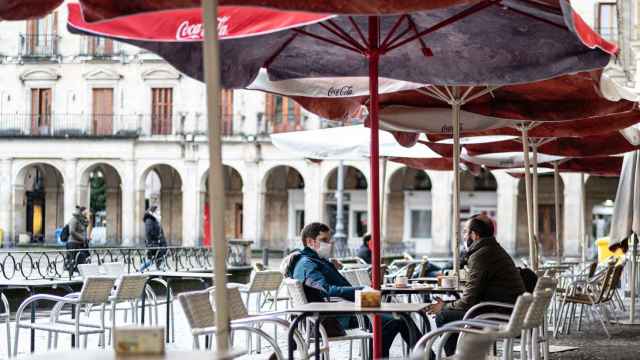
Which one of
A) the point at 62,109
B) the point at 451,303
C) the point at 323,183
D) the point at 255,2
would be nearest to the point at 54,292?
the point at 451,303

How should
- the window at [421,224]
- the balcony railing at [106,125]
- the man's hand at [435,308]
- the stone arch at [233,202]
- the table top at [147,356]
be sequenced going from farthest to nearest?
the stone arch at [233,202] < the window at [421,224] < the balcony railing at [106,125] < the man's hand at [435,308] < the table top at [147,356]

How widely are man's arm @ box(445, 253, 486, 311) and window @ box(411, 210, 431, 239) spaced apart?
1750 inches

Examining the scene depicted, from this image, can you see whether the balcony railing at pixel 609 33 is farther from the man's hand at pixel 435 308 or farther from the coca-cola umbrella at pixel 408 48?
the man's hand at pixel 435 308

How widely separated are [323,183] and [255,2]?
45.1m

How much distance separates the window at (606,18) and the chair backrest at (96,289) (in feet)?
132

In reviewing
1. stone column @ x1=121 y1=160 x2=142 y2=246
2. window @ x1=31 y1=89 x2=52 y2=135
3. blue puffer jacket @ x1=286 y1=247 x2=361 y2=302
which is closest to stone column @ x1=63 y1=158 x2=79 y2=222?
stone column @ x1=121 y1=160 x2=142 y2=246

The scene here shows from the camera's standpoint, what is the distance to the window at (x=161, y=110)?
53069 millimetres

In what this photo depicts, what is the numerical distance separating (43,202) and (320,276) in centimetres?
5027

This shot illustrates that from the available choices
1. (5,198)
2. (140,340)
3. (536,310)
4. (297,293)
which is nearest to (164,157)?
(5,198)

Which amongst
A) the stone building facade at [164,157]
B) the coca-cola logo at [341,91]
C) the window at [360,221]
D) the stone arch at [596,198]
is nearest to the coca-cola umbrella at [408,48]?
the coca-cola logo at [341,91]

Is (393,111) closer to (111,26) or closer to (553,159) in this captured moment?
(111,26)

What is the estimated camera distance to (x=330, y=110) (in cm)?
1221

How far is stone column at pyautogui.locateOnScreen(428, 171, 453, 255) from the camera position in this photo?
48.8 meters

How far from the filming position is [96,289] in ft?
32.2
